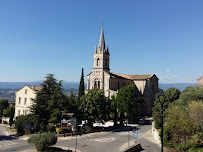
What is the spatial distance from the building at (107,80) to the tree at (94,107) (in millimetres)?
21745

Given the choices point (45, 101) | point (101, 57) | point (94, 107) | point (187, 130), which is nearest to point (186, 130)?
point (187, 130)

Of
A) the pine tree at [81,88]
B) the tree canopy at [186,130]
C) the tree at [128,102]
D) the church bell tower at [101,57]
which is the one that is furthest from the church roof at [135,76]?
the tree canopy at [186,130]

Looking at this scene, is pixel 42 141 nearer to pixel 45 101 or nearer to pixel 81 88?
pixel 45 101

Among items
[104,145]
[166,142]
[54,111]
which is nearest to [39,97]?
[54,111]

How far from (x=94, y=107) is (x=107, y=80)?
2482 cm

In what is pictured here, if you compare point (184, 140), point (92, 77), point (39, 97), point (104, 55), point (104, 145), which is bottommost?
point (104, 145)

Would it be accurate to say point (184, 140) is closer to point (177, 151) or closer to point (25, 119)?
point (177, 151)

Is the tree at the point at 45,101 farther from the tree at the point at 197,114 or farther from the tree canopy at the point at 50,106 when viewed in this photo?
the tree at the point at 197,114

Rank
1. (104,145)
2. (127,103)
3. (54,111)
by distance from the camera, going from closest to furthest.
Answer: (104,145)
(54,111)
(127,103)

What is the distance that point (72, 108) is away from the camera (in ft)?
116

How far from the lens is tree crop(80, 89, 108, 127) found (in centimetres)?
3394

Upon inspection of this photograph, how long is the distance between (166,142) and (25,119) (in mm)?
23805

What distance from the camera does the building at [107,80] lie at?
5859 centimetres

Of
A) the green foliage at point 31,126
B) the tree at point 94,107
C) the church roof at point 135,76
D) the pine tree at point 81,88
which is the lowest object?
the green foliage at point 31,126
